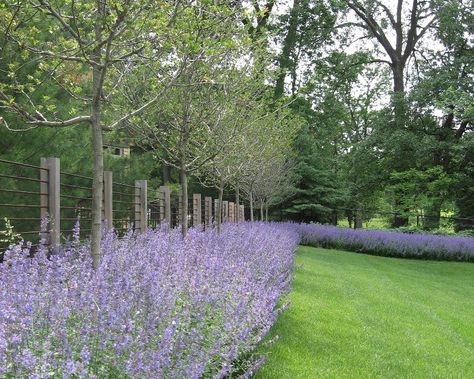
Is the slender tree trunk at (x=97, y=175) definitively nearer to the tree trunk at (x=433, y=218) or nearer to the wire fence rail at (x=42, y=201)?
the wire fence rail at (x=42, y=201)

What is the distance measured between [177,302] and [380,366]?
7.36 feet

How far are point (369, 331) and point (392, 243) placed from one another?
15.2 metres

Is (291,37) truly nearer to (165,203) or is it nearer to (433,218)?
(433,218)

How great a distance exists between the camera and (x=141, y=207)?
32.9ft

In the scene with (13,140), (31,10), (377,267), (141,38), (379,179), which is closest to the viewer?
(31,10)

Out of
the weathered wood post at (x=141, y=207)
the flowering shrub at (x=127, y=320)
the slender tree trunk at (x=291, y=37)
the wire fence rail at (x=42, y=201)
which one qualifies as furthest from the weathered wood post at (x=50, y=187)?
the slender tree trunk at (x=291, y=37)

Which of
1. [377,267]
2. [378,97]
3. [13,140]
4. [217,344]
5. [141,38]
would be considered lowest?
[377,267]

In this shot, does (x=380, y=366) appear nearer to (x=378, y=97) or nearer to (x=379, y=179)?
(x=379, y=179)

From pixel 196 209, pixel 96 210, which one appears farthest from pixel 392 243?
pixel 96 210

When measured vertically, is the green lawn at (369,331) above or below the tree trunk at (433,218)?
below

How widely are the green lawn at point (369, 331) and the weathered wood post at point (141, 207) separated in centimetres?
Answer: 304

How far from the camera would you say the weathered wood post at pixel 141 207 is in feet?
32.9

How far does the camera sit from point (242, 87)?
8.52 m

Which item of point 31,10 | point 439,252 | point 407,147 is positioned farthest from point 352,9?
point 31,10
